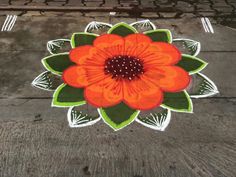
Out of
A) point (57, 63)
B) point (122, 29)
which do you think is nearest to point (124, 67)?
point (57, 63)

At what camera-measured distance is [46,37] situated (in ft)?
18.3

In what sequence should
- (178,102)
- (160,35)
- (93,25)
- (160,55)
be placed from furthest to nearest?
1. (93,25)
2. (160,35)
3. (160,55)
4. (178,102)

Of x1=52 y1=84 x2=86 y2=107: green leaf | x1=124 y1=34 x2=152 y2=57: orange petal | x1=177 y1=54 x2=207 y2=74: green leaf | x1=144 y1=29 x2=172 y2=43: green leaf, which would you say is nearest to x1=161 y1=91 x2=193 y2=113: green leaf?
x1=177 y1=54 x2=207 y2=74: green leaf

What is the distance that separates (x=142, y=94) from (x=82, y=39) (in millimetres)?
1543

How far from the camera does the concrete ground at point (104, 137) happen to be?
3.67 m

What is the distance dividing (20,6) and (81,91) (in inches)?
106

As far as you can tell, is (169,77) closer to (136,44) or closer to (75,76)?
(136,44)

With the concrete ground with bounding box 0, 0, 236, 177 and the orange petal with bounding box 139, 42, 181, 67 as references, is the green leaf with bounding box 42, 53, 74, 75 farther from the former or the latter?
the orange petal with bounding box 139, 42, 181, 67

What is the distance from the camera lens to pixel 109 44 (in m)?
5.32

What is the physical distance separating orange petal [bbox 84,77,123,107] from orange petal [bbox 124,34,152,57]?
698 mm

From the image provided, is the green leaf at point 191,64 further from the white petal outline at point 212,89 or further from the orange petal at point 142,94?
the orange petal at point 142,94

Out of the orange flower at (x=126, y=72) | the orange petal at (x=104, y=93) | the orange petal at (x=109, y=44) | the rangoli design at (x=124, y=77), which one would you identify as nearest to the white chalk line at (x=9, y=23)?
the rangoli design at (x=124, y=77)

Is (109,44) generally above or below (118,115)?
above

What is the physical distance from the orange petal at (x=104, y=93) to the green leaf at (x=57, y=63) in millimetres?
575
